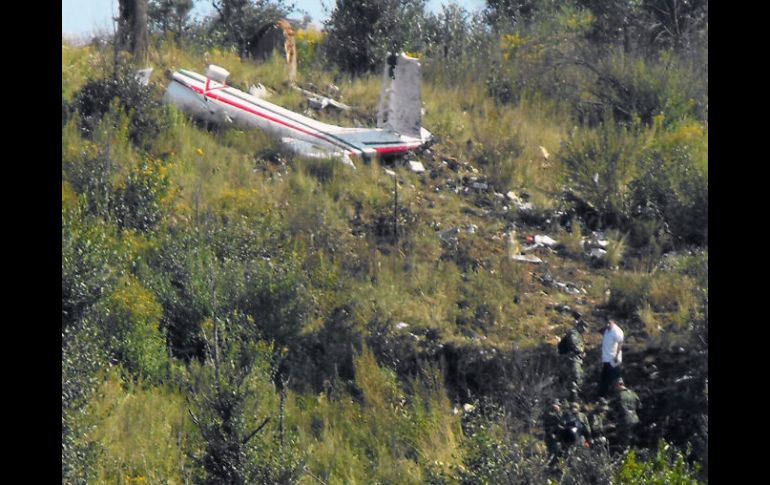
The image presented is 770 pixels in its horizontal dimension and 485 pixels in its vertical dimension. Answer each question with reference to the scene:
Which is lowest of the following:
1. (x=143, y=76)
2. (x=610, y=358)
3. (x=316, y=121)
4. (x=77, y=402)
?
(x=610, y=358)

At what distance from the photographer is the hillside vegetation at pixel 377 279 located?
27.1ft

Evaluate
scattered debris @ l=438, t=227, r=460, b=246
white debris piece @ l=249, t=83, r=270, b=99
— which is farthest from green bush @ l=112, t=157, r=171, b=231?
white debris piece @ l=249, t=83, r=270, b=99

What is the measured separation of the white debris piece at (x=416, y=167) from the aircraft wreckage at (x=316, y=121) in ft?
0.80

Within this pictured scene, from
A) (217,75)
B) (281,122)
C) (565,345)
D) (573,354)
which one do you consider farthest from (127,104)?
Result: (573,354)

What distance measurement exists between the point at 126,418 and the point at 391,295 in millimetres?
4005

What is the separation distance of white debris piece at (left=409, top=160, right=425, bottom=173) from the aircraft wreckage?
24 centimetres

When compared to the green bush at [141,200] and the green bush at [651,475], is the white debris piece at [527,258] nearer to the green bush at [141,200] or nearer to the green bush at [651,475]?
the green bush at [141,200]

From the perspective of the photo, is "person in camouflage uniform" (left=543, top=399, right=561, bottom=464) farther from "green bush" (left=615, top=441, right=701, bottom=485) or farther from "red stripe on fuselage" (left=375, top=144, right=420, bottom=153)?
"red stripe on fuselage" (left=375, top=144, right=420, bottom=153)

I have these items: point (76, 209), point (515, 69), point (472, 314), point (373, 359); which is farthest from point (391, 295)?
point (515, 69)

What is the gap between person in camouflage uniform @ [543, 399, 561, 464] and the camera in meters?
8.83

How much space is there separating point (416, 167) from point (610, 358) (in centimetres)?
659

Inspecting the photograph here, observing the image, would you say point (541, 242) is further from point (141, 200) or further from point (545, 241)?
point (141, 200)

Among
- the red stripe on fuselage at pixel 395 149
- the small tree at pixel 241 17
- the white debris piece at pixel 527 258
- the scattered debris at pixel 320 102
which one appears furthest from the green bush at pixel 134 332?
the small tree at pixel 241 17

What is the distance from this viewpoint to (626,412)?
1026 cm
